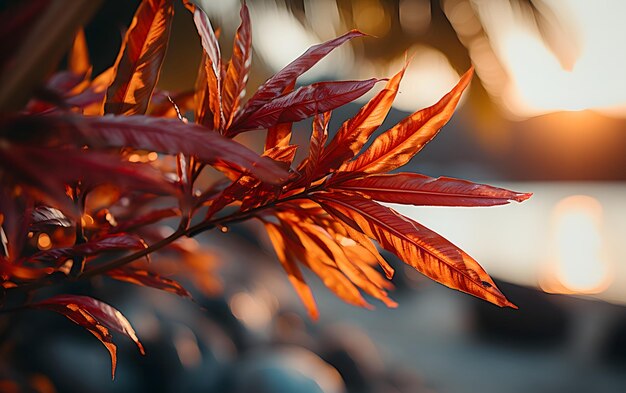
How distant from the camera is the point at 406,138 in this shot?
0.77 ft

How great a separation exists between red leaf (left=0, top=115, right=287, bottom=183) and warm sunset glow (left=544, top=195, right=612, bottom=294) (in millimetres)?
3474

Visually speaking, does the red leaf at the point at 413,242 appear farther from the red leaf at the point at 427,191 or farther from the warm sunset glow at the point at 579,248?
the warm sunset glow at the point at 579,248

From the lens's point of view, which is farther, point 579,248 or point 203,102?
point 579,248

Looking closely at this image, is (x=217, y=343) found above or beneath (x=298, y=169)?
beneath

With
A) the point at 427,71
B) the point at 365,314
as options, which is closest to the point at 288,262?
the point at 427,71

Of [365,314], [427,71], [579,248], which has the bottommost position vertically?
[365,314]

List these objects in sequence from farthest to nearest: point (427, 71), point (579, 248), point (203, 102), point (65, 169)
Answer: point (579, 248) → point (427, 71) → point (203, 102) → point (65, 169)

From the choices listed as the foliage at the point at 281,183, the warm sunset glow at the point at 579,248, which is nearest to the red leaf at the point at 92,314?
the foliage at the point at 281,183

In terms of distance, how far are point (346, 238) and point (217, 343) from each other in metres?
1.06

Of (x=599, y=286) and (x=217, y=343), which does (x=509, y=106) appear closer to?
(x=217, y=343)

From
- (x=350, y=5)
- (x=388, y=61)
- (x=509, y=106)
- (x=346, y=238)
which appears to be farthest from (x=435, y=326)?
(x=346, y=238)

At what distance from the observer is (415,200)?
0.77ft

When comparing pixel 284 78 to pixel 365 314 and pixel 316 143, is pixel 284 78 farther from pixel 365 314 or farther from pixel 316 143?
pixel 365 314

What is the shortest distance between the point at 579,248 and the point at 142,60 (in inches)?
340
